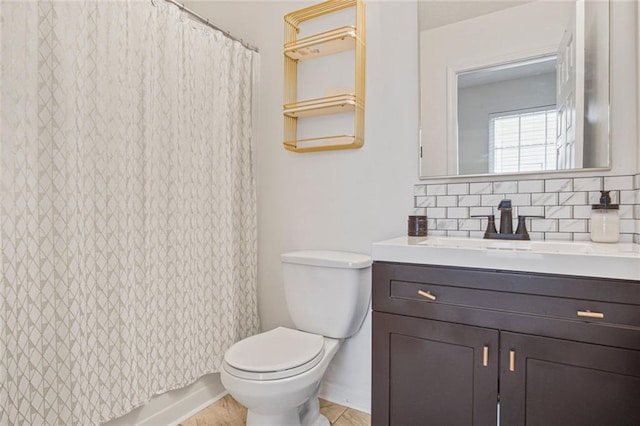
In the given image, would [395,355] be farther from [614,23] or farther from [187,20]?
[187,20]

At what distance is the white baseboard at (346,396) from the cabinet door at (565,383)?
871 millimetres

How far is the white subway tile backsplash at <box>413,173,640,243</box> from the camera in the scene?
1327mm

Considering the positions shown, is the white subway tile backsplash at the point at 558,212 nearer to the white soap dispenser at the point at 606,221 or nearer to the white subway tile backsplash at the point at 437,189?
the white soap dispenser at the point at 606,221

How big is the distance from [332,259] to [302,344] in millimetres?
399

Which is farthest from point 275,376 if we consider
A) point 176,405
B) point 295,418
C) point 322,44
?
point 322,44

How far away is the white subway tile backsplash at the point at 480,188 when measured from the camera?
1.56 metres

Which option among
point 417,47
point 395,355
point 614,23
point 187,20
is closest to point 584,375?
point 395,355

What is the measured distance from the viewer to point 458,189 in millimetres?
1627

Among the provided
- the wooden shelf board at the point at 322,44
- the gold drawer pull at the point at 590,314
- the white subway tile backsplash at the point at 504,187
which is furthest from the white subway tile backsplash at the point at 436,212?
the wooden shelf board at the point at 322,44

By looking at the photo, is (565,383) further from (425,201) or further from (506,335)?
(425,201)

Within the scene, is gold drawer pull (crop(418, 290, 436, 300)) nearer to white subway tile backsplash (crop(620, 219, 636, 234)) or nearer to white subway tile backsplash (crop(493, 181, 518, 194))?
white subway tile backsplash (crop(493, 181, 518, 194))

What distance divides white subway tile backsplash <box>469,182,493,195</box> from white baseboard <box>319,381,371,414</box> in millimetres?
1161

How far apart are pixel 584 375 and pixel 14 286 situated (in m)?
1.74

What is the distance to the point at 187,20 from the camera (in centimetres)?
169
